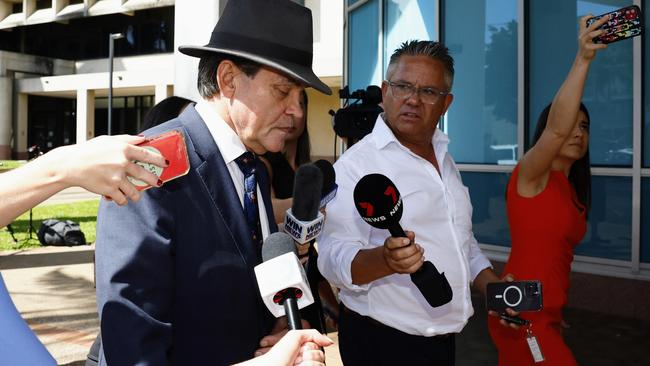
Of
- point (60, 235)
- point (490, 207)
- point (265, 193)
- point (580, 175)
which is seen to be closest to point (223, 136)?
point (265, 193)

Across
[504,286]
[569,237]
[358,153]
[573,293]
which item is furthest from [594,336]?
[358,153]

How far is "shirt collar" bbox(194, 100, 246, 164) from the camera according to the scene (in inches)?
63.6

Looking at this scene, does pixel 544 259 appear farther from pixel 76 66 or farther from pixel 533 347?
pixel 76 66

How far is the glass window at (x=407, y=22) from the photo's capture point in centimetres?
787

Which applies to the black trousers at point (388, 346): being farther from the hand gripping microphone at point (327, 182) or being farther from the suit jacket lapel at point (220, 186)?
the suit jacket lapel at point (220, 186)

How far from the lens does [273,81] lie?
5.39 feet

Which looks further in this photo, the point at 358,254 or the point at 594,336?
the point at 594,336

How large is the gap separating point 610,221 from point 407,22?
384cm

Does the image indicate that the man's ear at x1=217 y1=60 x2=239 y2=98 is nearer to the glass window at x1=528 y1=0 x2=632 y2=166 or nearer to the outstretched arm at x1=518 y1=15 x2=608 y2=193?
the outstretched arm at x1=518 y1=15 x2=608 y2=193

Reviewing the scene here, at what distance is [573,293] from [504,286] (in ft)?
13.9

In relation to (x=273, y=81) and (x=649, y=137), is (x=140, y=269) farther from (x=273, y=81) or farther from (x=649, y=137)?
(x=649, y=137)

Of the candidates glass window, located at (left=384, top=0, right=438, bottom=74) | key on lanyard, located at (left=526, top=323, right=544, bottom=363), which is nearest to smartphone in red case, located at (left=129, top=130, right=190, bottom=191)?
key on lanyard, located at (left=526, top=323, right=544, bottom=363)

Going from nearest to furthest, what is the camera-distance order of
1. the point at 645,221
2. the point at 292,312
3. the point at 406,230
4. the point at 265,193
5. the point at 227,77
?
the point at 292,312, the point at 227,77, the point at 265,193, the point at 406,230, the point at 645,221

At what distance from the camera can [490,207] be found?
700 centimetres
